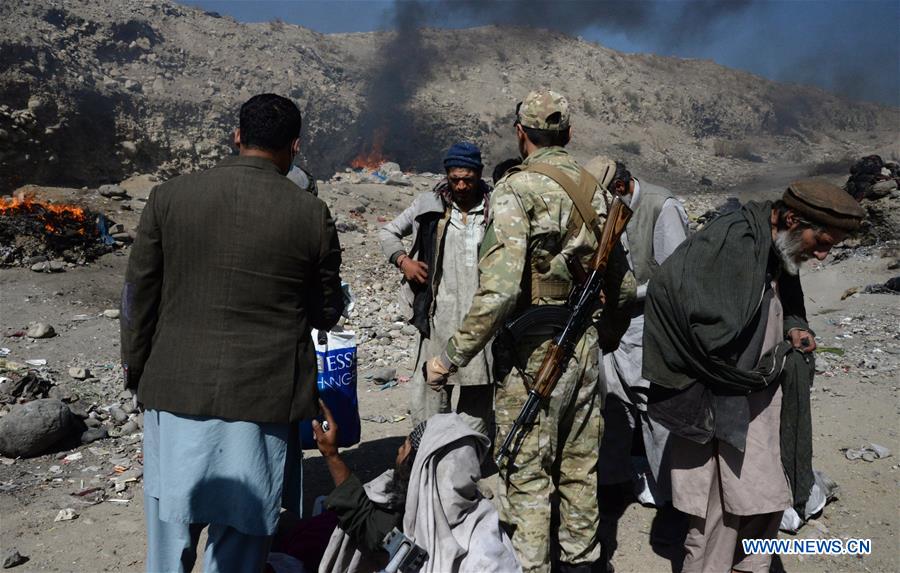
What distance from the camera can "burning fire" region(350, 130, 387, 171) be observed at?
21328 millimetres

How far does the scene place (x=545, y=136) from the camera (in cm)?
259

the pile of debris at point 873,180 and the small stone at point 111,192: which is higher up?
the pile of debris at point 873,180

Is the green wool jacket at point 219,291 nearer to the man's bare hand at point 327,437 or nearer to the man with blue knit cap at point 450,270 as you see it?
the man's bare hand at point 327,437

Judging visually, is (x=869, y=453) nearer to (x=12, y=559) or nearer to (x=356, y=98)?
(x=12, y=559)

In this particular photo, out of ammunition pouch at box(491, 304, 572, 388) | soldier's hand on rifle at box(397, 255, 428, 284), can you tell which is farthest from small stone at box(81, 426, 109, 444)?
ammunition pouch at box(491, 304, 572, 388)

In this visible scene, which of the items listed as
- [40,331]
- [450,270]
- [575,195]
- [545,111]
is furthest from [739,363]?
[40,331]

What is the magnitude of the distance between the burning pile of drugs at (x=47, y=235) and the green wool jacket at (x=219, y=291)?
7556 millimetres

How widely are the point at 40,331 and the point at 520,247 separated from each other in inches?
227

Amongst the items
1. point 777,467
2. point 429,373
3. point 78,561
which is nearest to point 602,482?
point 777,467

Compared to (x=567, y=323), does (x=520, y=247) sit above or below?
above

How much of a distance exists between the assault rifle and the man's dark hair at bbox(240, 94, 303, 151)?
105cm

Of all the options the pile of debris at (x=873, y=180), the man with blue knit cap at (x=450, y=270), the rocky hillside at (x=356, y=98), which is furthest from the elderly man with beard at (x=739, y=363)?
the rocky hillside at (x=356, y=98)

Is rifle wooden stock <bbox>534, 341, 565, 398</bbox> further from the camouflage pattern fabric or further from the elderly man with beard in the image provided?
the elderly man with beard

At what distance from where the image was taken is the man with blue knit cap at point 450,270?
10.9ft
